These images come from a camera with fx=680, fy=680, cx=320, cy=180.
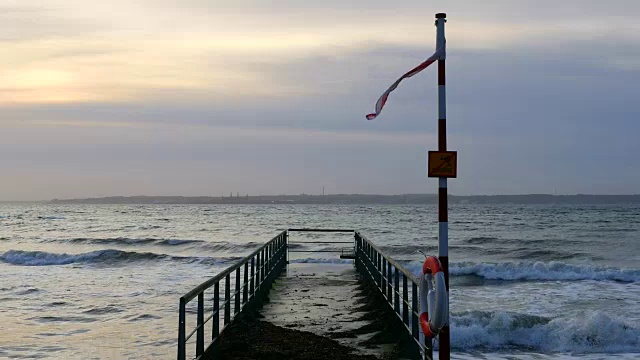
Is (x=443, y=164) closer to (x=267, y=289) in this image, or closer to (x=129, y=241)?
(x=267, y=289)

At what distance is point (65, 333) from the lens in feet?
51.6

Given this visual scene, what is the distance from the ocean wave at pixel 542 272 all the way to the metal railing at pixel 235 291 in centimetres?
1514

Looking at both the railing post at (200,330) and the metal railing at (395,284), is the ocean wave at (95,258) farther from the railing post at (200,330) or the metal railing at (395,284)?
the railing post at (200,330)

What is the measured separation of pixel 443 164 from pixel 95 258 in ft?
128

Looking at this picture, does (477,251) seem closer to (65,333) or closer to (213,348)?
(65,333)

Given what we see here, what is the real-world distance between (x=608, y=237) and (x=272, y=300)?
54.1m

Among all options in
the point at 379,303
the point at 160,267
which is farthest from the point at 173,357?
the point at 160,267

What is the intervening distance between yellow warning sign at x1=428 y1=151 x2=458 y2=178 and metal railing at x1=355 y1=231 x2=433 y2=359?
1.58 metres

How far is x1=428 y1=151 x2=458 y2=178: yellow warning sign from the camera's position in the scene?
7.16 meters

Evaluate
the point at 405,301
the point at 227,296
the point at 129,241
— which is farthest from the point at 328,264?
the point at 129,241

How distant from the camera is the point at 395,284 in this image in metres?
10.4

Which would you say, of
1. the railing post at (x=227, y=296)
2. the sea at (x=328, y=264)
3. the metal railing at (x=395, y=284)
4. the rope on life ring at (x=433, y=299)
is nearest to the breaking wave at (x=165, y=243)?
the sea at (x=328, y=264)

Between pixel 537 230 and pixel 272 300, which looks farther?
pixel 537 230

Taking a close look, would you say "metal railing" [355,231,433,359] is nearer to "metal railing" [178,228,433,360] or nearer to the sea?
"metal railing" [178,228,433,360]
